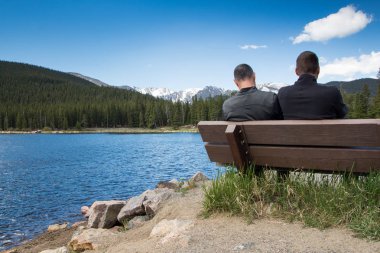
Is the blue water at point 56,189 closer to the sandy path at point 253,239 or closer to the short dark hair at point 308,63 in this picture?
the sandy path at point 253,239

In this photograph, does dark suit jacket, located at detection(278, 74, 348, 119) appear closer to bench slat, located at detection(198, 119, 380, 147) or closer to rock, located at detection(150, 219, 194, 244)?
bench slat, located at detection(198, 119, 380, 147)

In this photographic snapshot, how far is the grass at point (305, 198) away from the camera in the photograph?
19.5ft

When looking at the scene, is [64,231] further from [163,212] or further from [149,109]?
[149,109]

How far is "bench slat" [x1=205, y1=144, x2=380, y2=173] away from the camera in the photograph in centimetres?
588

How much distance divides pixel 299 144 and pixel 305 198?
0.92m

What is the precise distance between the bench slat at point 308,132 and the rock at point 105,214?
748cm

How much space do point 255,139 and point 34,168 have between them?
45.0m

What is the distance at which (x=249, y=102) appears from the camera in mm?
6945

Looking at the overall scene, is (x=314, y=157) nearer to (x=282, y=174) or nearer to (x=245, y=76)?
(x=282, y=174)

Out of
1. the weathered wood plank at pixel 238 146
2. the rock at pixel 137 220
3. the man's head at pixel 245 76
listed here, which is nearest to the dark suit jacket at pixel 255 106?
the man's head at pixel 245 76

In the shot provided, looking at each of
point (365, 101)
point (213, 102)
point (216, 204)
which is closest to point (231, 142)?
point (216, 204)

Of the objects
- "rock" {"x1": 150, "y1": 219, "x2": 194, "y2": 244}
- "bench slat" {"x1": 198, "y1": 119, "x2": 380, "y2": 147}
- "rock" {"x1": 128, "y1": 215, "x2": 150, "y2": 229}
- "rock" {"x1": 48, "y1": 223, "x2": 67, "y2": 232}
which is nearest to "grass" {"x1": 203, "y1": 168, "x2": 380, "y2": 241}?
"rock" {"x1": 150, "y1": 219, "x2": 194, "y2": 244}

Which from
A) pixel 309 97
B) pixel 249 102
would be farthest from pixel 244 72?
pixel 309 97

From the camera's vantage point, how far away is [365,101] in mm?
94375
